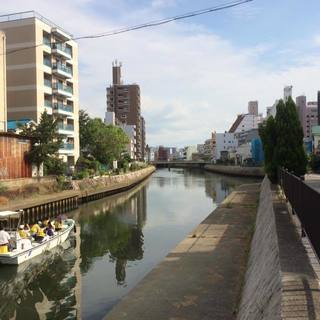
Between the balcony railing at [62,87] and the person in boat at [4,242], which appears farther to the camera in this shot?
the balcony railing at [62,87]

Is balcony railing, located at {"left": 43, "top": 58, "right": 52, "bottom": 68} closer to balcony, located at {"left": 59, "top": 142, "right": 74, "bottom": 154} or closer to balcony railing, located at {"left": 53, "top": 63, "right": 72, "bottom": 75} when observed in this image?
balcony railing, located at {"left": 53, "top": 63, "right": 72, "bottom": 75}

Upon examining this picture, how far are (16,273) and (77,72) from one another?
52.2 m

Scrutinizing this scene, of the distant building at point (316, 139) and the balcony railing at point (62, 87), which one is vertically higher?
the balcony railing at point (62, 87)

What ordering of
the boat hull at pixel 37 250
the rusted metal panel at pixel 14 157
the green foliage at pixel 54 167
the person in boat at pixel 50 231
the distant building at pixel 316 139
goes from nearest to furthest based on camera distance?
the boat hull at pixel 37 250, the person in boat at pixel 50 231, the rusted metal panel at pixel 14 157, the green foliage at pixel 54 167, the distant building at pixel 316 139

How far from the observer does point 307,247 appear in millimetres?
10547

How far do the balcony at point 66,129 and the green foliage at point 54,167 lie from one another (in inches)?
459

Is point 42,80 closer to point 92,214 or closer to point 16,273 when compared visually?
point 92,214

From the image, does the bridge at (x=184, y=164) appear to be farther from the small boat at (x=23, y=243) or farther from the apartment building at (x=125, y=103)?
the small boat at (x=23, y=243)

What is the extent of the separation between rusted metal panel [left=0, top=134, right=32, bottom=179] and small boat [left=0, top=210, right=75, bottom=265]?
1505cm

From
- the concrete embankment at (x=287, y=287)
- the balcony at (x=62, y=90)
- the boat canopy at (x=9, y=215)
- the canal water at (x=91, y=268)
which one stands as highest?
the balcony at (x=62, y=90)

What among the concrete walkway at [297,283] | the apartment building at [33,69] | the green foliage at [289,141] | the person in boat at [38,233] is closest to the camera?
the concrete walkway at [297,283]

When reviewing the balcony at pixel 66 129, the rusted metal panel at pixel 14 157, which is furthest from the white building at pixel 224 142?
the rusted metal panel at pixel 14 157

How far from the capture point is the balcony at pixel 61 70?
58.8 metres

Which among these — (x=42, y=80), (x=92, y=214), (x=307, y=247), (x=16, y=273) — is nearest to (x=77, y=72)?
(x=42, y=80)
